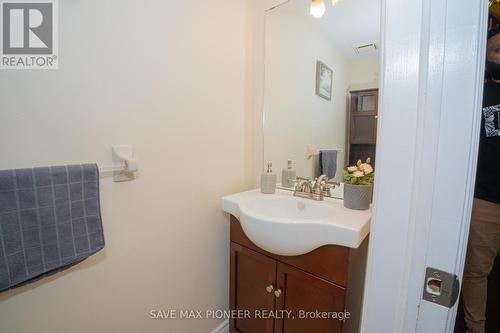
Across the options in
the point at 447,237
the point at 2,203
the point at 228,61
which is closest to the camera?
the point at 447,237

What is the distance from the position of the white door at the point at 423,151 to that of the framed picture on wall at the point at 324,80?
860 millimetres

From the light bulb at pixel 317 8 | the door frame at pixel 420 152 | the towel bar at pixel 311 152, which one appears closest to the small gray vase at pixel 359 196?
the towel bar at pixel 311 152

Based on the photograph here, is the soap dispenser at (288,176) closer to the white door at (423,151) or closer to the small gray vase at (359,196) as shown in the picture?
the small gray vase at (359,196)

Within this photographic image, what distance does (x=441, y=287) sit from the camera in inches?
15.0

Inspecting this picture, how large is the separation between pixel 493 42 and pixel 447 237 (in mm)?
803

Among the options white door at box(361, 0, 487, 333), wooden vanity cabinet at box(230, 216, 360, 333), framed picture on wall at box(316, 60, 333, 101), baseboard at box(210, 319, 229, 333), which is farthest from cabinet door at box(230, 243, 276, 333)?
framed picture on wall at box(316, 60, 333, 101)

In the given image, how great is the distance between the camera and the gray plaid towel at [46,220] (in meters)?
0.62

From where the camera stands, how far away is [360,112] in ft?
3.70

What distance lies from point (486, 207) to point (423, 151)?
3.53ft

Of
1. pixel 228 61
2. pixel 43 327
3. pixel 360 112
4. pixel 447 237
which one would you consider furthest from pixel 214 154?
pixel 447 237

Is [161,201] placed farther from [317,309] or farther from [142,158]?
[317,309]

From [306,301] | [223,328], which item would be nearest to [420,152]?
[306,301]

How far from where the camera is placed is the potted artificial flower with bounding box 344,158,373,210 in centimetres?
98

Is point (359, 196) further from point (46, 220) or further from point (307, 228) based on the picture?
point (46, 220)
